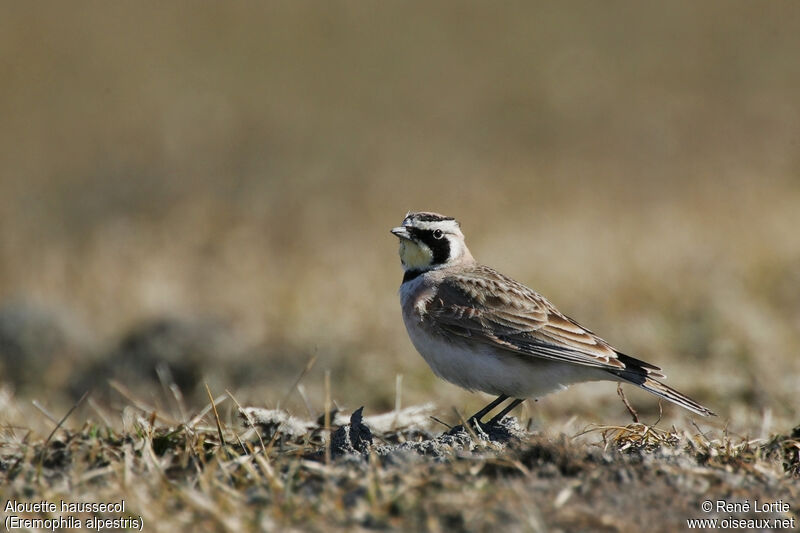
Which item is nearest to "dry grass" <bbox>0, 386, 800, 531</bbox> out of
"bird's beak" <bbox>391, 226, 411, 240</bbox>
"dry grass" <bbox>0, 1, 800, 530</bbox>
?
"dry grass" <bbox>0, 1, 800, 530</bbox>

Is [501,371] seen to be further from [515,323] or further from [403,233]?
[403,233]

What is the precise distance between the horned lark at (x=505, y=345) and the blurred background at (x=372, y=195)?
1.05 meters

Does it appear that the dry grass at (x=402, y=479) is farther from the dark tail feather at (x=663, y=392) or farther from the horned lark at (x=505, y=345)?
the horned lark at (x=505, y=345)

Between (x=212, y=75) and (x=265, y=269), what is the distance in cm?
950

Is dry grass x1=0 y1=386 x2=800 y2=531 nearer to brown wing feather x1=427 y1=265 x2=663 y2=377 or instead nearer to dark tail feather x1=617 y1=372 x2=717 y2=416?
dark tail feather x1=617 y1=372 x2=717 y2=416

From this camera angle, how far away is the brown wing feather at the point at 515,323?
247 inches

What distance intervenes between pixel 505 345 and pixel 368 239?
30.4 ft

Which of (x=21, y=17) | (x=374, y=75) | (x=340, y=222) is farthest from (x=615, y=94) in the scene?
(x=21, y=17)

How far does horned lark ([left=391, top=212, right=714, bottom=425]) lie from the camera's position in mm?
6246

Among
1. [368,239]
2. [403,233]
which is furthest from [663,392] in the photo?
[368,239]

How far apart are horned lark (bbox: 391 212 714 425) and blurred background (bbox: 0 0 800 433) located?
3.45 feet

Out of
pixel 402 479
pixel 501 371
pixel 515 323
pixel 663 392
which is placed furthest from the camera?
pixel 515 323

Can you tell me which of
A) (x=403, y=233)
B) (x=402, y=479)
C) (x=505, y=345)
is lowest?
(x=402, y=479)

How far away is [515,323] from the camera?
6527mm
